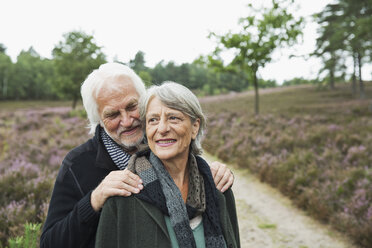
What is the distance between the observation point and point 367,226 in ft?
13.2

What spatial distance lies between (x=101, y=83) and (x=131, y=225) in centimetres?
115

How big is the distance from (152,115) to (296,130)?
33.1 ft

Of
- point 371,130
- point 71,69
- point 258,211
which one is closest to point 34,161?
point 258,211

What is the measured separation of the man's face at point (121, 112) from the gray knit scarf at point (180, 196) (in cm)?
40

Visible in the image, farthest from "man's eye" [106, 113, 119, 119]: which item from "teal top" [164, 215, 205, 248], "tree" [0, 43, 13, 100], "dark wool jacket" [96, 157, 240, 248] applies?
"tree" [0, 43, 13, 100]

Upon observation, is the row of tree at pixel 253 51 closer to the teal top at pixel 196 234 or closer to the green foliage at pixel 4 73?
the teal top at pixel 196 234

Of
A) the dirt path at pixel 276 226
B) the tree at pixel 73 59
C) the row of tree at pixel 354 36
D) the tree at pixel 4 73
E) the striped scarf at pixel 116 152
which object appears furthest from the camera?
the tree at pixel 4 73

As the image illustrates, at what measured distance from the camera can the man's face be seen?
6.82ft

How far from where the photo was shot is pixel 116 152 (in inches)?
80.9

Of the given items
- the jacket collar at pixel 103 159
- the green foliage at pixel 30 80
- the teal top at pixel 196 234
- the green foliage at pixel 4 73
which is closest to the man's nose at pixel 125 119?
the jacket collar at pixel 103 159

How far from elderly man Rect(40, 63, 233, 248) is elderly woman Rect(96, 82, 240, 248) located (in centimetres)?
10

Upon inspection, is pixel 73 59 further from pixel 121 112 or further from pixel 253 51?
pixel 121 112

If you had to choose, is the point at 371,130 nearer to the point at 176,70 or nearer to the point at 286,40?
the point at 286,40

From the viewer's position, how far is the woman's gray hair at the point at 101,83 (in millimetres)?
2084
